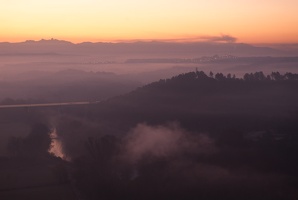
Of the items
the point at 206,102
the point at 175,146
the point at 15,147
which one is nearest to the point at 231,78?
the point at 206,102

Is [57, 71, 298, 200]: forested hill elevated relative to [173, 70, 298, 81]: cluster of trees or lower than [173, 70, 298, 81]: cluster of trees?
lower

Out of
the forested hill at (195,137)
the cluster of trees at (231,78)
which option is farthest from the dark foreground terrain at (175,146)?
the cluster of trees at (231,78)

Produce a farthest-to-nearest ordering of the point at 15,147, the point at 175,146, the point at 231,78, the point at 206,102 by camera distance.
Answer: the point at 231,78 → the point at 206,102 → the point at 15,147 → the point at 175,146

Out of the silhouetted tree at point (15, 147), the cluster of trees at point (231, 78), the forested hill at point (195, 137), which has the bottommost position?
the silhouetted tree at point (15, 147)

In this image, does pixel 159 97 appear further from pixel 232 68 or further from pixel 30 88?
pixel 232 68

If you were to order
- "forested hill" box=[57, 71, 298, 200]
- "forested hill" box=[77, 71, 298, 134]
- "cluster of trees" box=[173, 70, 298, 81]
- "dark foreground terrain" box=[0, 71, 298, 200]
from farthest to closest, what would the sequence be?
1. "cluster of trees" box=[173, 70, 298, 81]
2. "forested hill" box=[77, 71, 298, 134]
3. "dark foreground terrain" box=[0, 71, 298, 200]
4. "forested hill" box=[57, 71, 298, 200]

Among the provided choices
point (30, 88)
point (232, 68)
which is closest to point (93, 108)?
point (30, 88)

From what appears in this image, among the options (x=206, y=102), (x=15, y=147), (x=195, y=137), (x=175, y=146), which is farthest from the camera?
(x=206, y=102)

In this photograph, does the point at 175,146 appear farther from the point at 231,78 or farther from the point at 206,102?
the point at 231,78

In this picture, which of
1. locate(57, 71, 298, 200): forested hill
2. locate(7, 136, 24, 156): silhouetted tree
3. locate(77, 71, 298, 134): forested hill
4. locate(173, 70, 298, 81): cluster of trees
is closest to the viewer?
locate(57, 71, 298, 200): forested hill

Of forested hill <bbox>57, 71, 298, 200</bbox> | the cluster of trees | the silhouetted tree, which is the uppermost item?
the cluster of trees

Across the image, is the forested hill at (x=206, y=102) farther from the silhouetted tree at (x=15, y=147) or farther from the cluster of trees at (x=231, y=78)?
the silhouetted tree at (x=15, y=147)

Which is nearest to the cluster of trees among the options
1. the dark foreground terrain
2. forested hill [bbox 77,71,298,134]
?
forested hill [bbox 77,71,298,134]

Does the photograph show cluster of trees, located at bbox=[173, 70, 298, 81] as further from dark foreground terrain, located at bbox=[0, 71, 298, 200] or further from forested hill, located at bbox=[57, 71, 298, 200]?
dark foreground terrain, located at bbox=[0, 71, 298, 200]
